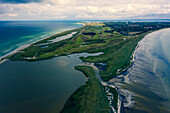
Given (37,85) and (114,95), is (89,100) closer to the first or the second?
(114,95)

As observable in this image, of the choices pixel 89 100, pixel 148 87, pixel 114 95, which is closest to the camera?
pixel 89 100

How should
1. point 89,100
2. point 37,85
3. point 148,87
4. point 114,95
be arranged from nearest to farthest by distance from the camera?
1. point 89,100
2. point 114,95
3. point 148,87
4. point 37,85

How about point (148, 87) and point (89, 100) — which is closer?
point (89, 100)

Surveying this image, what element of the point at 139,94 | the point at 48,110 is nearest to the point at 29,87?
the point at 48,110

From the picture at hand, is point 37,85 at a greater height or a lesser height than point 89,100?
greater

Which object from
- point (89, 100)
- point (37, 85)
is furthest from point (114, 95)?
point (37, 85)

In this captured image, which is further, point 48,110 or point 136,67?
point 136,67

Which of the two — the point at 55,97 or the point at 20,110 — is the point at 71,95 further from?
the point at 20,110

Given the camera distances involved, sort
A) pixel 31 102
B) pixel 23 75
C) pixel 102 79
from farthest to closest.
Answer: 1. pixel 23 75
2. pixel 102 79
3. pixel 31 102
